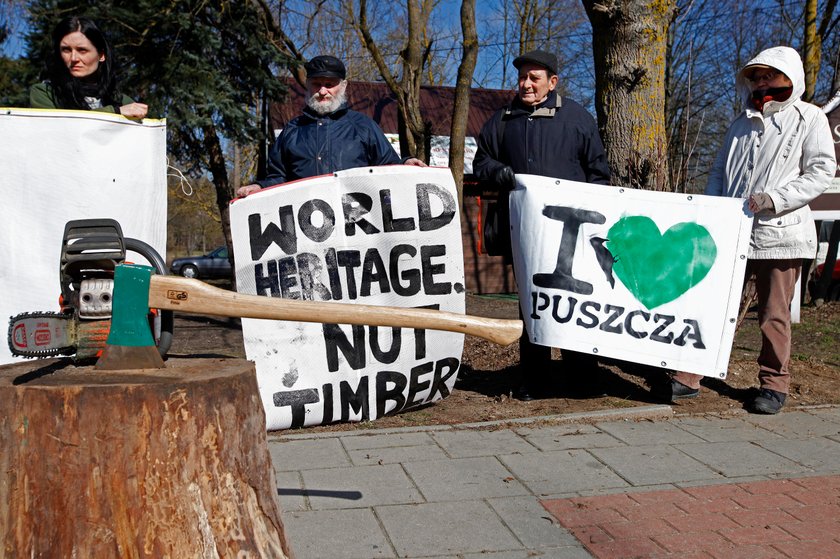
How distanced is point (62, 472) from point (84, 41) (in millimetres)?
2940

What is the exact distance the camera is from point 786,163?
17.0 feet

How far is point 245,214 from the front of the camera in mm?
4664

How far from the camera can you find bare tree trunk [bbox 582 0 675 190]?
619 cm

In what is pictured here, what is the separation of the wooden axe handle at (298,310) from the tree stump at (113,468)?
232 mm

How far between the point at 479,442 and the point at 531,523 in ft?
3.71

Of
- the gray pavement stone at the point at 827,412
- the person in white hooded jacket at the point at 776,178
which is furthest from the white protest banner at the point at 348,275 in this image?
the gray pavement stone at the point at 827,412

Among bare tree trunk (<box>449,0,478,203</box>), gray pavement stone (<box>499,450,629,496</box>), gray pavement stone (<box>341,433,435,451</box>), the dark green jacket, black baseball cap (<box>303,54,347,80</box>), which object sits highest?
bare tree trunk (<box>449,0,478,203</box>)

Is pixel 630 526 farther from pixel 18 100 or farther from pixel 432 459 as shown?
pixel 18 100

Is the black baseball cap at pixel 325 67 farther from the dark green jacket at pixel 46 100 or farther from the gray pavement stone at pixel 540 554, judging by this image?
the gray pavement stone at pixel 540 554

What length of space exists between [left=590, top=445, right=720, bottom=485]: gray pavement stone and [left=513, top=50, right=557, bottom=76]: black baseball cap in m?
2.38

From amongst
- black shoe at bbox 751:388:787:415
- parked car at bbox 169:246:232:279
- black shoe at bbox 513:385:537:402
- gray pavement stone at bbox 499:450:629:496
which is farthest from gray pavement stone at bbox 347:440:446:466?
parked car at bbox 169:246:232:279

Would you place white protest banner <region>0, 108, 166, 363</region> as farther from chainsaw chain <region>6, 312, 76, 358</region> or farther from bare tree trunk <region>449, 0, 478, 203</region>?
bare tree trunk <region>449, 0, 478, 203</region>

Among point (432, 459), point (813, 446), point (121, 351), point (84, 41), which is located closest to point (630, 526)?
point (432, 459)

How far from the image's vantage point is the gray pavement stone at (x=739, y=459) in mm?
4148
